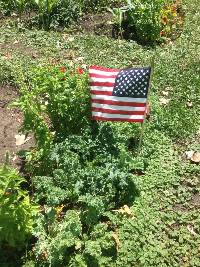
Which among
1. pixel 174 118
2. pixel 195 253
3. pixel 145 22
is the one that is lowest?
pixel 195 253

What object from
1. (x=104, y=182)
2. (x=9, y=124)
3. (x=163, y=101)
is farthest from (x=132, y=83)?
(x=9, y=124)

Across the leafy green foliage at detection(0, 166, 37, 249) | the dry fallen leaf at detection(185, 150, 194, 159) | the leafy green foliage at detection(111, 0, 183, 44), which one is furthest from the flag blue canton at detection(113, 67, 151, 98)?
the leafy green foliage at detection(111, 0, 183, 44)

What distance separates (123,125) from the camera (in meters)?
5.52

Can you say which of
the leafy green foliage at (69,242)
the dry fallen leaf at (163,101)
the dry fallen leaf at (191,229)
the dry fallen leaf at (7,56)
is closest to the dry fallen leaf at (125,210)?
the leafy green foliage at (69,242)

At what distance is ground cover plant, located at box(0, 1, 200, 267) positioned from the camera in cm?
438

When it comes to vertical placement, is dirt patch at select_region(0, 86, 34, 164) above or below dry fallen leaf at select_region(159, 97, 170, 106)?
below

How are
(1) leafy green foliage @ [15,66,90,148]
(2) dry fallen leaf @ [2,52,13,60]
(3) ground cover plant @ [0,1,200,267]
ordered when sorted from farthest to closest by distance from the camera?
1. (2) dry fallen leaf @ [2,52,13,60]
2. (1) leafy green foliage @ [15,66,90,148]
3. (3) ground cover plant @ [0,1,200,267]

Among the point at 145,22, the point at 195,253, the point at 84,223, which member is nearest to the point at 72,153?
the point at 84,223

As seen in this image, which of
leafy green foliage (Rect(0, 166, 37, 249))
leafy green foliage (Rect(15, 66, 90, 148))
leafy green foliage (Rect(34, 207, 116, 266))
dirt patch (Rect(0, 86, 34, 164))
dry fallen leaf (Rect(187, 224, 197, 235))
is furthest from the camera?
dirt patch (Rect(0, 86, 34, 164))

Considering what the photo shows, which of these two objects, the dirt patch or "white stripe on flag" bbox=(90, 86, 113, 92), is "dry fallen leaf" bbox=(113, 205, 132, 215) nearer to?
"white stripe on flag" bbox=(90, 86, 113, 92)

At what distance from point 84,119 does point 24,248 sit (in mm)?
1563

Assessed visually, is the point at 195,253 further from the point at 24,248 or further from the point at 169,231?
the point at 24,248

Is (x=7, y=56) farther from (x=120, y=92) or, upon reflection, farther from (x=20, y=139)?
(x=120, y=92)

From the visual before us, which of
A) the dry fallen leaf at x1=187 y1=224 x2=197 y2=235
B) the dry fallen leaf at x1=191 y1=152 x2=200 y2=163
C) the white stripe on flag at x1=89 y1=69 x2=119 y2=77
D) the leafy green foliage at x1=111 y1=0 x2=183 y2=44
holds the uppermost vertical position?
the leafy green foliage at x1=111 y1=0 x2=183 y2=44
